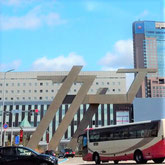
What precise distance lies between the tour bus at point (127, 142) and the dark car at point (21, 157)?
7.57 meters

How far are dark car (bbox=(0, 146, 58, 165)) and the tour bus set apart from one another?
7.57 meters

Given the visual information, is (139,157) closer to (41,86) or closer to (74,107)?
(74,107)

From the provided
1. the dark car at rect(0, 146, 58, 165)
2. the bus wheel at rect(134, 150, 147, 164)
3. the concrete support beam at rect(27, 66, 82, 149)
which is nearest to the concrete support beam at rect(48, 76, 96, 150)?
the concrete support beam at rect(27, 66, 82, 149)

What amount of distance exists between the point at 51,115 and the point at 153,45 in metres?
161

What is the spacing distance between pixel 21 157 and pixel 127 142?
9250 mm

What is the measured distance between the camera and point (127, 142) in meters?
20.6

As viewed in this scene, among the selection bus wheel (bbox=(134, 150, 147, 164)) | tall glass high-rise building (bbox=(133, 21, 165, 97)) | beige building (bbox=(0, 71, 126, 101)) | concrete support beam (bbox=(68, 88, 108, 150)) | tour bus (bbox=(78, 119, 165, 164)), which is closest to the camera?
tour bus (bbox=(78, 119, 165, 164))

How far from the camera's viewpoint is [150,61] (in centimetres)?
18325

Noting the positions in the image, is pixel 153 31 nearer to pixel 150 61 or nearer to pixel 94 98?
pixel 150 61

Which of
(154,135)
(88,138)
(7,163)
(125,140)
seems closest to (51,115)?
(88,138)

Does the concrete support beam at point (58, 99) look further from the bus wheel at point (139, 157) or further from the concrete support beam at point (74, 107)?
the bus wheel at point (139, 157)

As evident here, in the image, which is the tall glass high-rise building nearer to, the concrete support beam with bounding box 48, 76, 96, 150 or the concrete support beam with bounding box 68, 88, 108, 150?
the concrete support beam with bounding box 68, 88, 108, 150

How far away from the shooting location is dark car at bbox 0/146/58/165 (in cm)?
1396

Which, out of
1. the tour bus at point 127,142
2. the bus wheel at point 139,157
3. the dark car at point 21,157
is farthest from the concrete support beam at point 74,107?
the dark car at point 21,157
